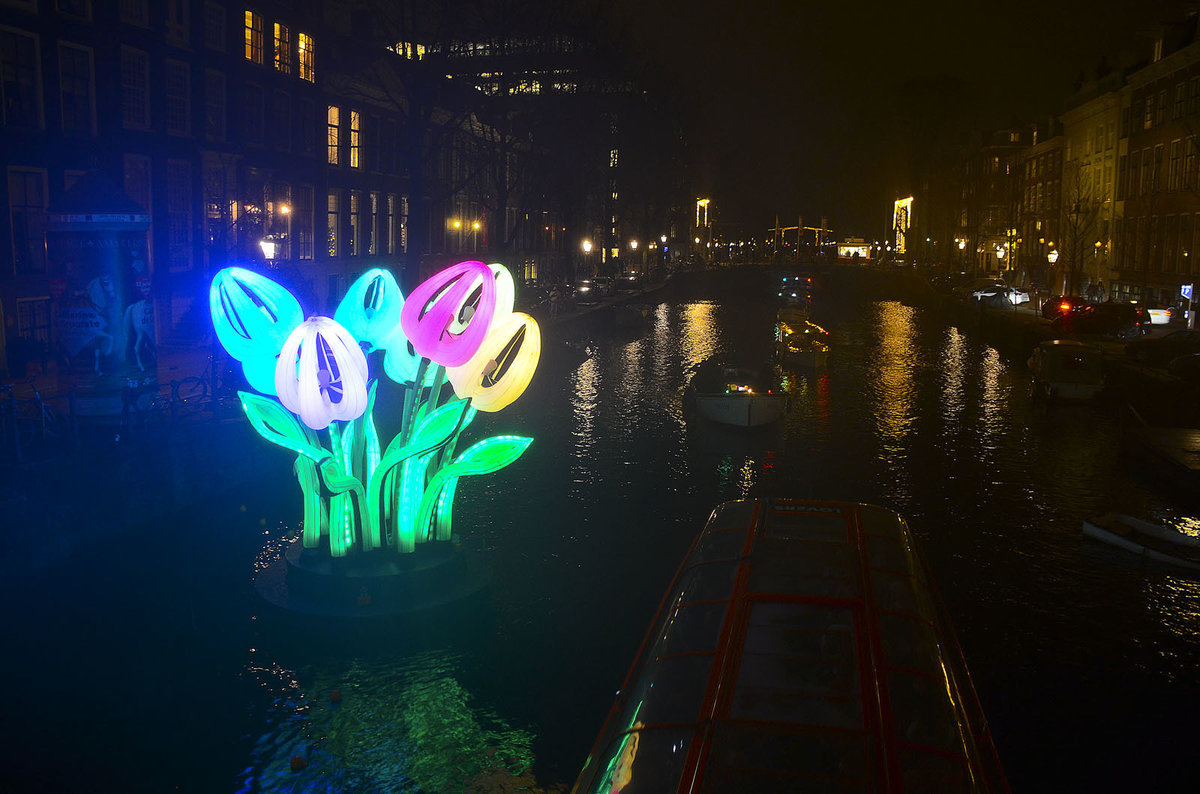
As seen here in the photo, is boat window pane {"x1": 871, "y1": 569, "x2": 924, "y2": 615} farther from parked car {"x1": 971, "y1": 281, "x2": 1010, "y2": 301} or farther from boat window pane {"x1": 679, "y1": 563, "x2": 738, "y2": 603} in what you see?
parked car {"x1": 971, "y1": 281, "x2": 1010, "y2": 301}

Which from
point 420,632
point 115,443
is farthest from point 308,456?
point 115,443

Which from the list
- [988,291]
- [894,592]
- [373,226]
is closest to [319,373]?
[894,592]

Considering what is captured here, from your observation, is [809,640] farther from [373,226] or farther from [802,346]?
[373,226]

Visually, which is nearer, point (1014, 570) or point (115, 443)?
point (1014, 570)

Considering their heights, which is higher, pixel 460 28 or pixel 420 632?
pixel 460 28

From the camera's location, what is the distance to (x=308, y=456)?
42.4ft

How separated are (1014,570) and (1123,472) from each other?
8.49m

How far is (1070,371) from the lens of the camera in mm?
30469

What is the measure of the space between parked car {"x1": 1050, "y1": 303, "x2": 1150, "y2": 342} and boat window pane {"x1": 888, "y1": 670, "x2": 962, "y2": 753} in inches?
1616

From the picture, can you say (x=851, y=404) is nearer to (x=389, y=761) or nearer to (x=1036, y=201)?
(x=389, y=761)

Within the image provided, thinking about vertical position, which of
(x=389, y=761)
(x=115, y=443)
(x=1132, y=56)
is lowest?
(x=389, y=761)

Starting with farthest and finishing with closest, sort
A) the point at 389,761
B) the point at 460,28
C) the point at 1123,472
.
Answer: the point at 460,28, the point at 1123,472, the point at 389,761

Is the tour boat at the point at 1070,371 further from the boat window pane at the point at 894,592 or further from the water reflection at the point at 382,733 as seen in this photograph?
the boat window pane at the point at 894,592

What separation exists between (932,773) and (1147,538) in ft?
41.7
